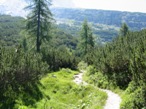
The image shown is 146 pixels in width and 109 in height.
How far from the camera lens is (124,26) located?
2975 inches

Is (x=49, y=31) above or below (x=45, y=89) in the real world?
above

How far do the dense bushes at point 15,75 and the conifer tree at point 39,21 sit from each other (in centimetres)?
1884

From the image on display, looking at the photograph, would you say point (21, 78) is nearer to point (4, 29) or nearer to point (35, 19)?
point (35, 19)

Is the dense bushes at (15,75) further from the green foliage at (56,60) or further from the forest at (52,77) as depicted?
the green foliage at (56,60)

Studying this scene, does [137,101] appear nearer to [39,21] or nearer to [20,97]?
[20,97]

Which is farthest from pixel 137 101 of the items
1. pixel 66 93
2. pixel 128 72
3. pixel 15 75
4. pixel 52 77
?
pixel 52 77

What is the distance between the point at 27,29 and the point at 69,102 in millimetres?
22197

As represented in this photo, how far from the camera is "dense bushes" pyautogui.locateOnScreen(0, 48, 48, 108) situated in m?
20.5

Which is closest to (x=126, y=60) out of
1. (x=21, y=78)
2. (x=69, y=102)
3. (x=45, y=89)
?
(x=69, y=102)

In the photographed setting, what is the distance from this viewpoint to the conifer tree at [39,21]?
44.8 metres

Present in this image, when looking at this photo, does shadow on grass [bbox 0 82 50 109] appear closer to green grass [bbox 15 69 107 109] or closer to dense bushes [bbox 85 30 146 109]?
green grass [bbox 15 69 107 109]

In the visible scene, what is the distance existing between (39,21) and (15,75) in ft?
78.2

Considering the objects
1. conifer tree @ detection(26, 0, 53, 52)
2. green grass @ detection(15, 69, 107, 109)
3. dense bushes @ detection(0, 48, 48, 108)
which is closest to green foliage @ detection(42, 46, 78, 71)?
conifer tree @ detection(26, 0, 53, 52)

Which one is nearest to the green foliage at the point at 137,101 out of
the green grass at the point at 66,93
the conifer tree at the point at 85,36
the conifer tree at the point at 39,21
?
the green grass at the point at 66,93
